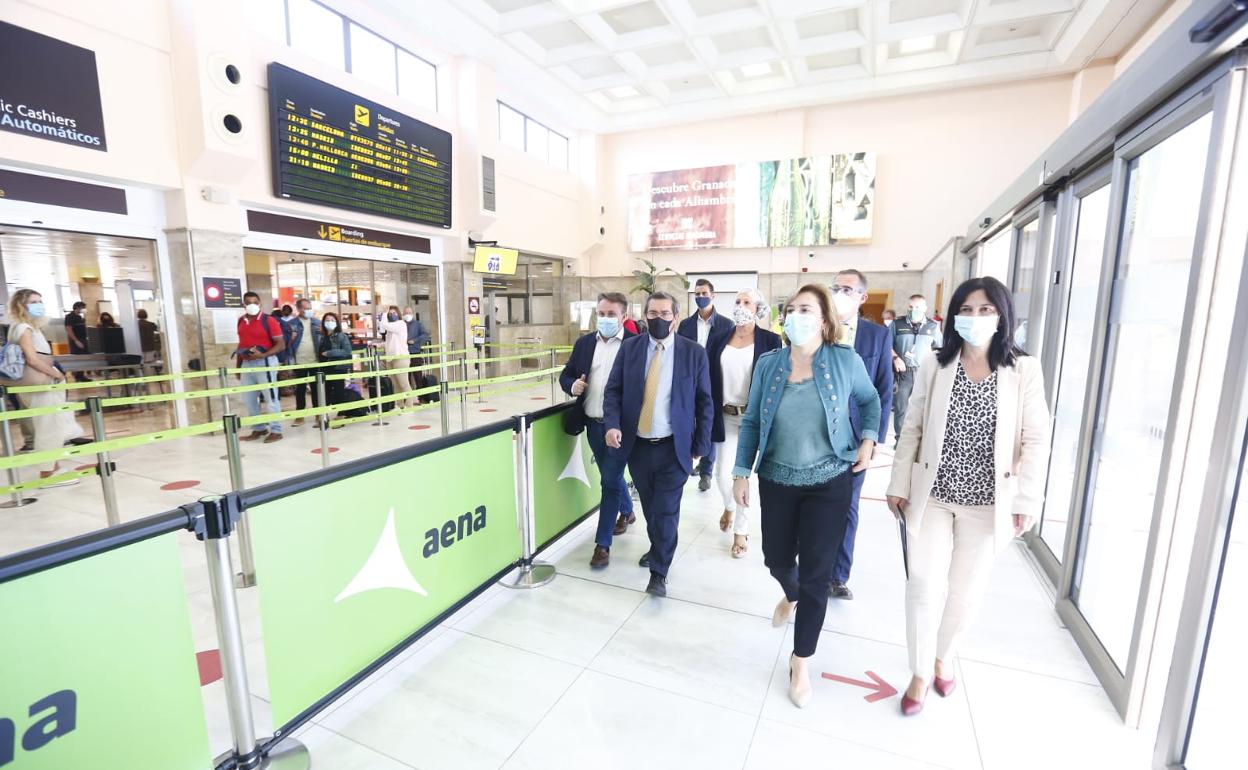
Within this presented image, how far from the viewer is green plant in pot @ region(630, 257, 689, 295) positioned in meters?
15.3

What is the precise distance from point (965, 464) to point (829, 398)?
55cm

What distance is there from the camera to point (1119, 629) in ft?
8.20

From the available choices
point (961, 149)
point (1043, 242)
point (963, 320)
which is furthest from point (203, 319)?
point (961, 149)


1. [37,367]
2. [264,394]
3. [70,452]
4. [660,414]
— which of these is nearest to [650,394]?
[660,414]

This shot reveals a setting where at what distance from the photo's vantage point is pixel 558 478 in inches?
139

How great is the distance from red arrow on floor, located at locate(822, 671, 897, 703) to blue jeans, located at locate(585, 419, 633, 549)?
1468mm

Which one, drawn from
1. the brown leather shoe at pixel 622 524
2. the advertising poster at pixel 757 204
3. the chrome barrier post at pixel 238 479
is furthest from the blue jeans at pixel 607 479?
the advertising poster at pixel 757 204

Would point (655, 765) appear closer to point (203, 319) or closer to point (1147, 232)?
point (1147, 232)

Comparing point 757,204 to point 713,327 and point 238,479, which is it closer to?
point 713,327

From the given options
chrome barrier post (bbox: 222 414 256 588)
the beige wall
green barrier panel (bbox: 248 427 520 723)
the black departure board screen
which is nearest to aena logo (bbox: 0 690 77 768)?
green barrier panel (bbox: 248 427 520 723)

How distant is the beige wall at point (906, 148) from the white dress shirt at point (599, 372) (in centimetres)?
1235

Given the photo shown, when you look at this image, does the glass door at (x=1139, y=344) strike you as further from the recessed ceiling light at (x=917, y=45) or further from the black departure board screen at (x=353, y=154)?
the recessed ceiling light at (x=917, y=45)

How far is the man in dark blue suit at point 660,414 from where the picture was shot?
2.94 metres

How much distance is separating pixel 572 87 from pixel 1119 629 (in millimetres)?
13842
